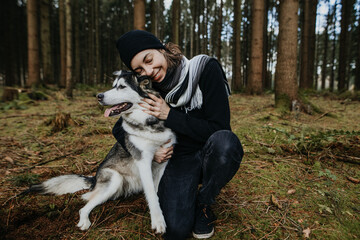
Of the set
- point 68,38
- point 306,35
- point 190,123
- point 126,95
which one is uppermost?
point 306,35

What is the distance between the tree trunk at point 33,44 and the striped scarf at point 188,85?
11.7 metres

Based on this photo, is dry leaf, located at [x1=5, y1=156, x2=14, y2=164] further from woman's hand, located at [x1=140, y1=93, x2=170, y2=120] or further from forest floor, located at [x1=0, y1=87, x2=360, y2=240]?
woman's hand, located at [x1=140, y1=93, x2=170, y2=120]

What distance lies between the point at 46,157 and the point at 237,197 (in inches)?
143

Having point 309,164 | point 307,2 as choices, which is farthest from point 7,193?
point 307,2

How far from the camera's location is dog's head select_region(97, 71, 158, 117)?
7.63 ft

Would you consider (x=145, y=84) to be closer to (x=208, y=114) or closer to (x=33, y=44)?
(x=208, y=114)

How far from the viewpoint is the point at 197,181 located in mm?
2488

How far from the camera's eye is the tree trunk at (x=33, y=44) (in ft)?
34.9

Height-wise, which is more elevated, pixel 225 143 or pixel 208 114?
pixel 208 114

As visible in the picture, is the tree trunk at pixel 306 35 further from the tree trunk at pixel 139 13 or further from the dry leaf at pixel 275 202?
the dry leaf at pixel 275 202

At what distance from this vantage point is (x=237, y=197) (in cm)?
257

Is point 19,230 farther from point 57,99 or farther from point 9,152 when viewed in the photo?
point 57,99

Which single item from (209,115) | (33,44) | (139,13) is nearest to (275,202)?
(209,115)

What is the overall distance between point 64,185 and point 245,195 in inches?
93.6
